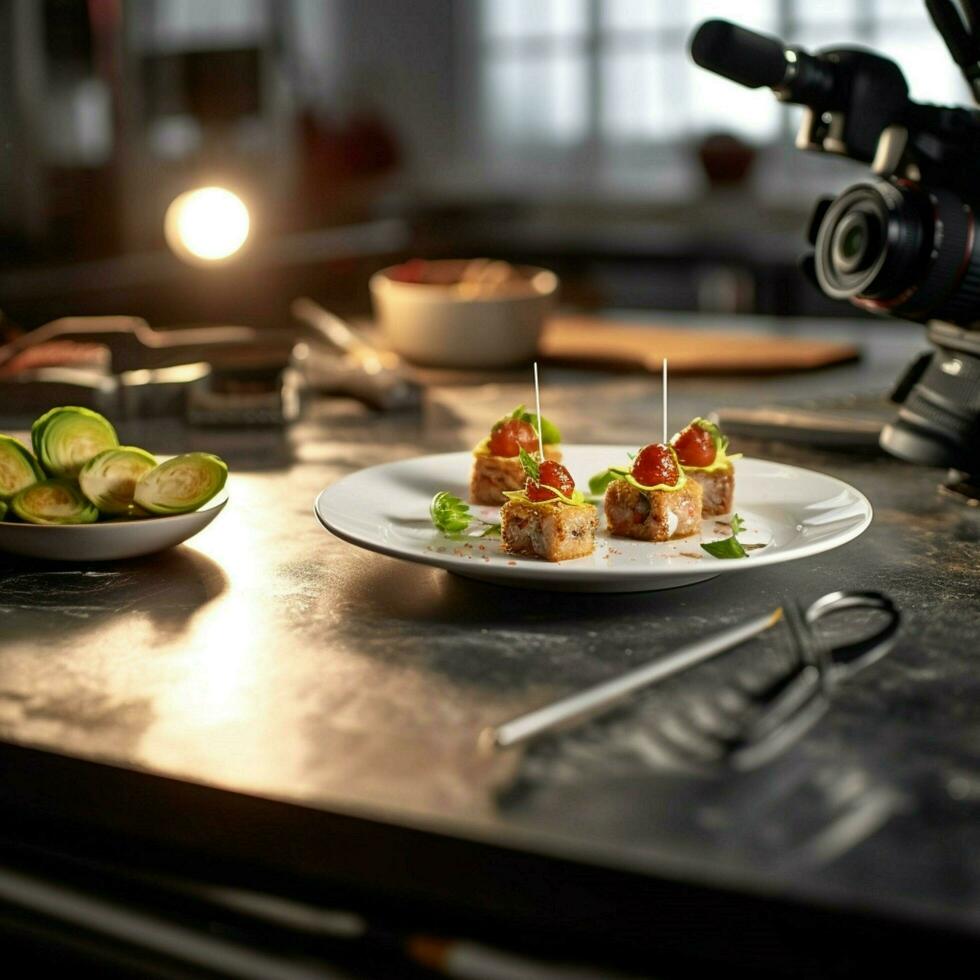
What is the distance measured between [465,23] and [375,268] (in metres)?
4.42

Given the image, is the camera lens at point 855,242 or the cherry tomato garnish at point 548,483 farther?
the camera lens at point 855,242

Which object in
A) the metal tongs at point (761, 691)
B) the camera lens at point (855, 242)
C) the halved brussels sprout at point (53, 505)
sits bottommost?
the metal tongs at point (761, 691)

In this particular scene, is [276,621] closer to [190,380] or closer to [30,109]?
[190,380]

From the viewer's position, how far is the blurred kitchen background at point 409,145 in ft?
13.3

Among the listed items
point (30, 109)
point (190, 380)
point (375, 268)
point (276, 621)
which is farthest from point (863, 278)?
point (30, 109)

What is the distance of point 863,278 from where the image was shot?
126 centimetres

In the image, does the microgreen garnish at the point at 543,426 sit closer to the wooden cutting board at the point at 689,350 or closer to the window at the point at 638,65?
the wooden cutting board at the point at 689,350

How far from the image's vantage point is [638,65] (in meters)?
6.86

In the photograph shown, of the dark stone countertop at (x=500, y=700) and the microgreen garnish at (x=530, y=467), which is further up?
the microgreen garnish at (x=530, y=467)

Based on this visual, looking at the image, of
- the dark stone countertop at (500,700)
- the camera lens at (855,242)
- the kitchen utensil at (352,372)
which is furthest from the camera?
the kitchen utensil at (352,372)

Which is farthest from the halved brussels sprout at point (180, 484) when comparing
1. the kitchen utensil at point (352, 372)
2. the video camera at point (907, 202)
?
the kitchen utensil at point (352, 372)

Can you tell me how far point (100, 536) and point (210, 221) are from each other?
116 cm

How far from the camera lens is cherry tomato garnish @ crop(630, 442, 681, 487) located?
3.50 ft

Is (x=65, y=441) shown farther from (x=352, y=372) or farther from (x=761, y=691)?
(x=352, y=372)
